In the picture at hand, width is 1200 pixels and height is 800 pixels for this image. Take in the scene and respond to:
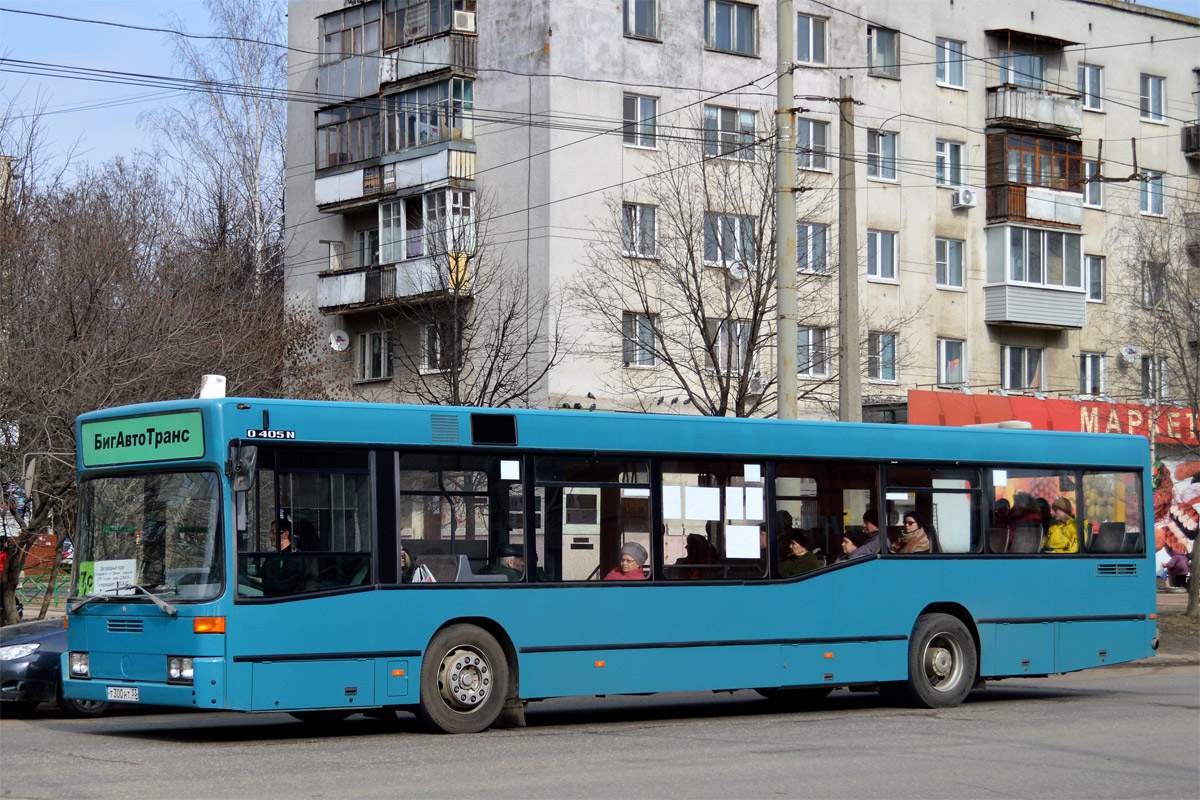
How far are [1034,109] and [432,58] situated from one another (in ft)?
55.0

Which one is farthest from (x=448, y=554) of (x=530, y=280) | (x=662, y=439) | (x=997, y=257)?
(x=997, y=257)

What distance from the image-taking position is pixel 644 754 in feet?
36.9

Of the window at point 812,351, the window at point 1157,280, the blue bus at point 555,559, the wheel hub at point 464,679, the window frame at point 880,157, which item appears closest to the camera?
the blue bus at point 555,559

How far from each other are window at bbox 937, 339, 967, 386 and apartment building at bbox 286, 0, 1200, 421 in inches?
2.8

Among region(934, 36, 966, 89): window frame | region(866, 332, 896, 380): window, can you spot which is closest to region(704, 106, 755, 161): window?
region(866, 332, 896, 380): window

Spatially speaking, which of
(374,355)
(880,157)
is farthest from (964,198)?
(374,355)

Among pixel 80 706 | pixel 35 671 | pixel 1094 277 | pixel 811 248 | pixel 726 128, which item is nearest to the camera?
pixel 35 671

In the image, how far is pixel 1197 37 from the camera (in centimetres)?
4841

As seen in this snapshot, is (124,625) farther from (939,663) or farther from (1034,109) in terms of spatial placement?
(1034,109)

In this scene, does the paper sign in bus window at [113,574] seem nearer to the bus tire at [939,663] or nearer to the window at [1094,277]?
the bus tire at [939,663]

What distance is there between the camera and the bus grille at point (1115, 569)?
54.6ft

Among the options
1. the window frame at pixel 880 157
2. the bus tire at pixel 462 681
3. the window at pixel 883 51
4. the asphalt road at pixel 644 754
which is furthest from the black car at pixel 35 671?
the window at pixel 883 51

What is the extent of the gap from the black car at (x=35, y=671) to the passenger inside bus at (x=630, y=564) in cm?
490

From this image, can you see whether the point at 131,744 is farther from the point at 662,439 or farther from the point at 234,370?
the point at 234,370
